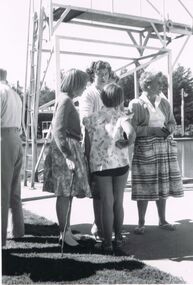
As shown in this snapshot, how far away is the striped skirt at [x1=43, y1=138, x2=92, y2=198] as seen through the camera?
3.92 metres

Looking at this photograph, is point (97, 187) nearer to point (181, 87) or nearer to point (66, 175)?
point (66, 175)

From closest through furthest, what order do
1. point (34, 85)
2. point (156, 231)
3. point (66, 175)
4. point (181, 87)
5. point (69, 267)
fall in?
point (69, 267), point (66, 175), point (156, 231), point (34, 85), point (181, 87)

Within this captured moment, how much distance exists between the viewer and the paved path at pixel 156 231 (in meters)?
3.64

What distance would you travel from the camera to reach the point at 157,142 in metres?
4.61

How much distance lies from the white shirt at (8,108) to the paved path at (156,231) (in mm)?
1564

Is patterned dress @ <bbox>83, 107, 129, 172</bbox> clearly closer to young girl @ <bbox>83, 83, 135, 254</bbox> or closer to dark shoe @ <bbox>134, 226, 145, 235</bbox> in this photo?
young girl @ <bbox>83, 83, 135, 254</bbox>

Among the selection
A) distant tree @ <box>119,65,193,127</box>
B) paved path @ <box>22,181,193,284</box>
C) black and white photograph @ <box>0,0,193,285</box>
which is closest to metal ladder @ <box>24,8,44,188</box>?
paved path @ <box>22,181,193,284</box>

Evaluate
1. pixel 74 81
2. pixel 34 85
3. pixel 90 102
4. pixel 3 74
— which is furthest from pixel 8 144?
pixel 34 85

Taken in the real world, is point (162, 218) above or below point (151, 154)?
below

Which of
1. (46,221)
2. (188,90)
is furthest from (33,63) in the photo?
(188,90)

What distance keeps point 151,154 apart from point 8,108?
5.19 feet

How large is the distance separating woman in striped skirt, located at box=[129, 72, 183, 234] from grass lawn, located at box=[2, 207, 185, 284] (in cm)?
81

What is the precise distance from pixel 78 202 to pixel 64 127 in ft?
9.05

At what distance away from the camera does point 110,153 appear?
12.7 feet
